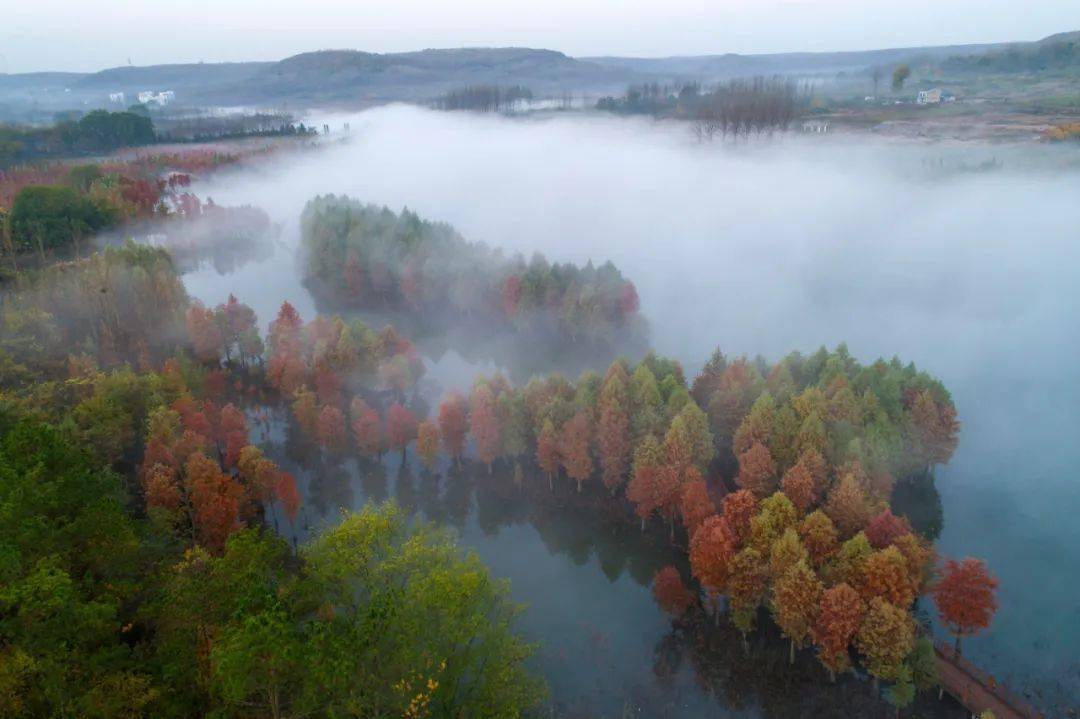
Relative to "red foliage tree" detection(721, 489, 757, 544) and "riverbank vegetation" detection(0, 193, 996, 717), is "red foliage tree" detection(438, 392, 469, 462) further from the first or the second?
"red foliage tree" detection(721, 489, 757, 544)

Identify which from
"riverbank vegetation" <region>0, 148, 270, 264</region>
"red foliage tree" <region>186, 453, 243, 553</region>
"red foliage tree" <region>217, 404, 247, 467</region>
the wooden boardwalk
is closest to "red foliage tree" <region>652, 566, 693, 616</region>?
the wooden boardwalk

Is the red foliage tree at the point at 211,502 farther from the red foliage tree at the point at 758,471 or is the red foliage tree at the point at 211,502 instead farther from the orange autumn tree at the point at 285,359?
the red foliage tree at the point at 758,471

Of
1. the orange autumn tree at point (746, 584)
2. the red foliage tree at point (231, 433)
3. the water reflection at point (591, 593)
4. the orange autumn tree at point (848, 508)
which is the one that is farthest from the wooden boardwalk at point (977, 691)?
the red foliage tree at point (231, 433)

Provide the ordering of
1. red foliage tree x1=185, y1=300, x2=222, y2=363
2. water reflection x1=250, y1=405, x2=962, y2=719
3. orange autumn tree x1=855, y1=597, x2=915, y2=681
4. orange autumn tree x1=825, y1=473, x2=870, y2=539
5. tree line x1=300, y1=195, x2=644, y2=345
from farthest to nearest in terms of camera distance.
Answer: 1. tree line x1=300, y1=195, x2=644, y2=345
2. red foliage tree x1=185, y1=300, x2=222, y2=363
3. orange autumn tree x1=825, y1=473, x2=870, y2=539
4. water reflection x1=250, y1=405, x2=962, y2=719
5. orange autumn tree x1=855, y1=597, x2=915, y2=681

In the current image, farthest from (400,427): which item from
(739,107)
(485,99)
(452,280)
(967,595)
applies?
(485,99)

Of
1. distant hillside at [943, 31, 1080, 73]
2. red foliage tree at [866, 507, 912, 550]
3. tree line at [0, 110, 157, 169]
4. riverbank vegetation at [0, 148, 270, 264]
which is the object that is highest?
distant hillside at [943, 31, 1080, 73]
